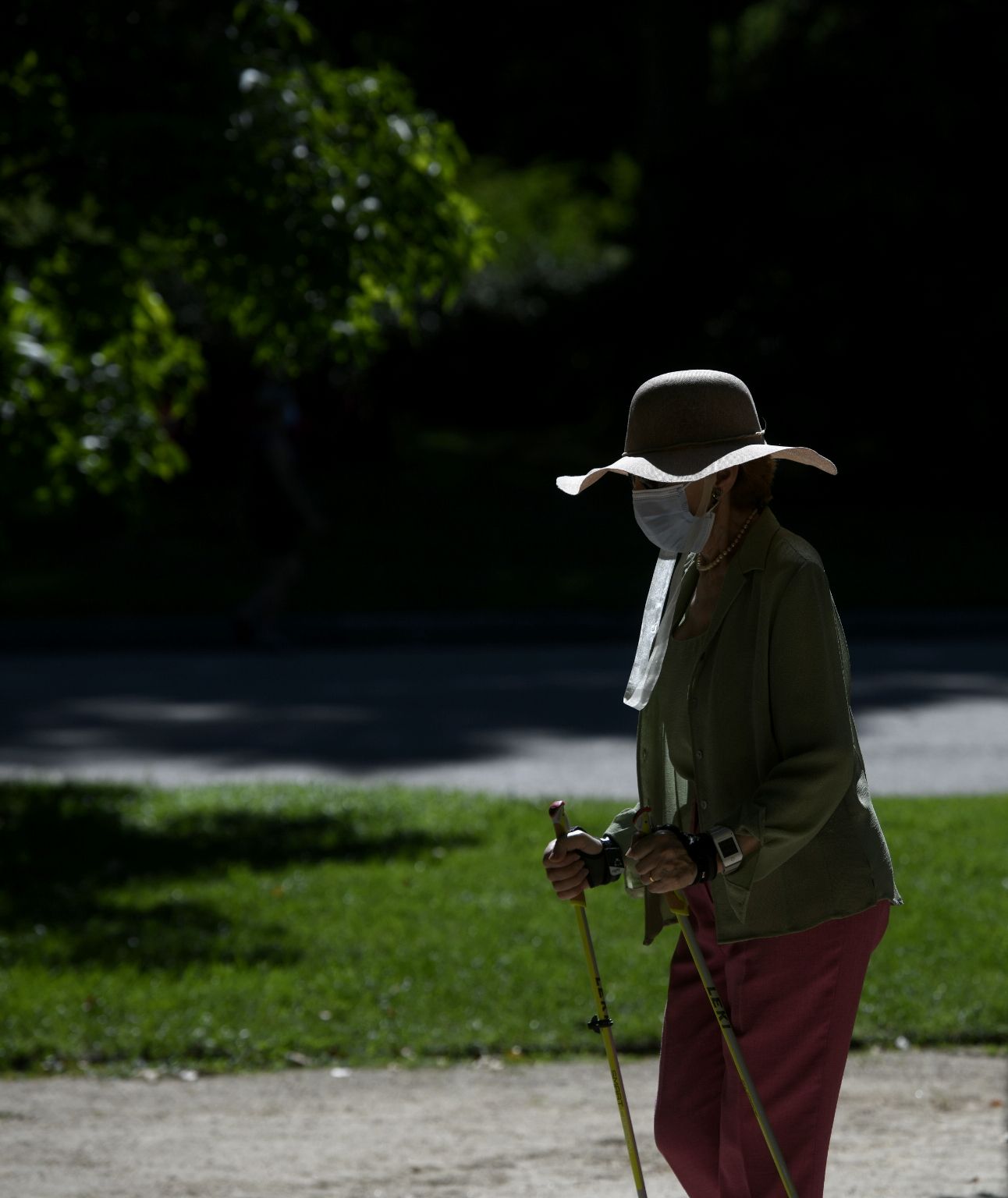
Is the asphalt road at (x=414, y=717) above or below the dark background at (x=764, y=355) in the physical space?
below

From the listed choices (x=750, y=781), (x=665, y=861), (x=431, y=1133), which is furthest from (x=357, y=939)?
(x=665, y=861)

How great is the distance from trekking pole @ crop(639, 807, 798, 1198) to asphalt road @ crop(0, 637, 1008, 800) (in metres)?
6.09

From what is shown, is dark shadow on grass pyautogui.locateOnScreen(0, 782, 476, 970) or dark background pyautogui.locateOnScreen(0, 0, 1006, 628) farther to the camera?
dark background pyautogui.locateOnScreen(0, 0, 1006, 628)

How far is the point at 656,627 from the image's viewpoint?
3312 mm

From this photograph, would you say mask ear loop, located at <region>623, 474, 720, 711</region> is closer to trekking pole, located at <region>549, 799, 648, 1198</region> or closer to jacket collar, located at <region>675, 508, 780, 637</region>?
jacket collar, located at <region>675, 508, 780, 637</region>

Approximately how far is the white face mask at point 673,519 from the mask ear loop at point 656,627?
0.19 feet

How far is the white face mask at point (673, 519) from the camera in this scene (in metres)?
3.16

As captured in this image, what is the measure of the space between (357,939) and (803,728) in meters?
3.95

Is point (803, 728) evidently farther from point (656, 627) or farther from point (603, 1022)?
point (603, 1022)

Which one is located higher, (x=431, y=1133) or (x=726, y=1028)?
(x=726, y=1028)

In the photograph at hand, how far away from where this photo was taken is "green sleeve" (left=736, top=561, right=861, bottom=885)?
309 cm

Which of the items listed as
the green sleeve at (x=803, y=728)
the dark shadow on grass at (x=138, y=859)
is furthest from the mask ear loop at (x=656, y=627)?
the dark shadow on grass at (x=138, y=859)

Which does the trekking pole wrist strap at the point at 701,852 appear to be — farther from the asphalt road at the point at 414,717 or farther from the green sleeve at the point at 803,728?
the asphalt road at the point at 414,717

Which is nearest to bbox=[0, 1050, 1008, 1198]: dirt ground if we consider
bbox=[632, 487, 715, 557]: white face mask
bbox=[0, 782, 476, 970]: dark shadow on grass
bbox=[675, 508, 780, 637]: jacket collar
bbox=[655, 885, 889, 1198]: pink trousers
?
bbox=[0, 782, 476, 970]: dark shadow on grass
